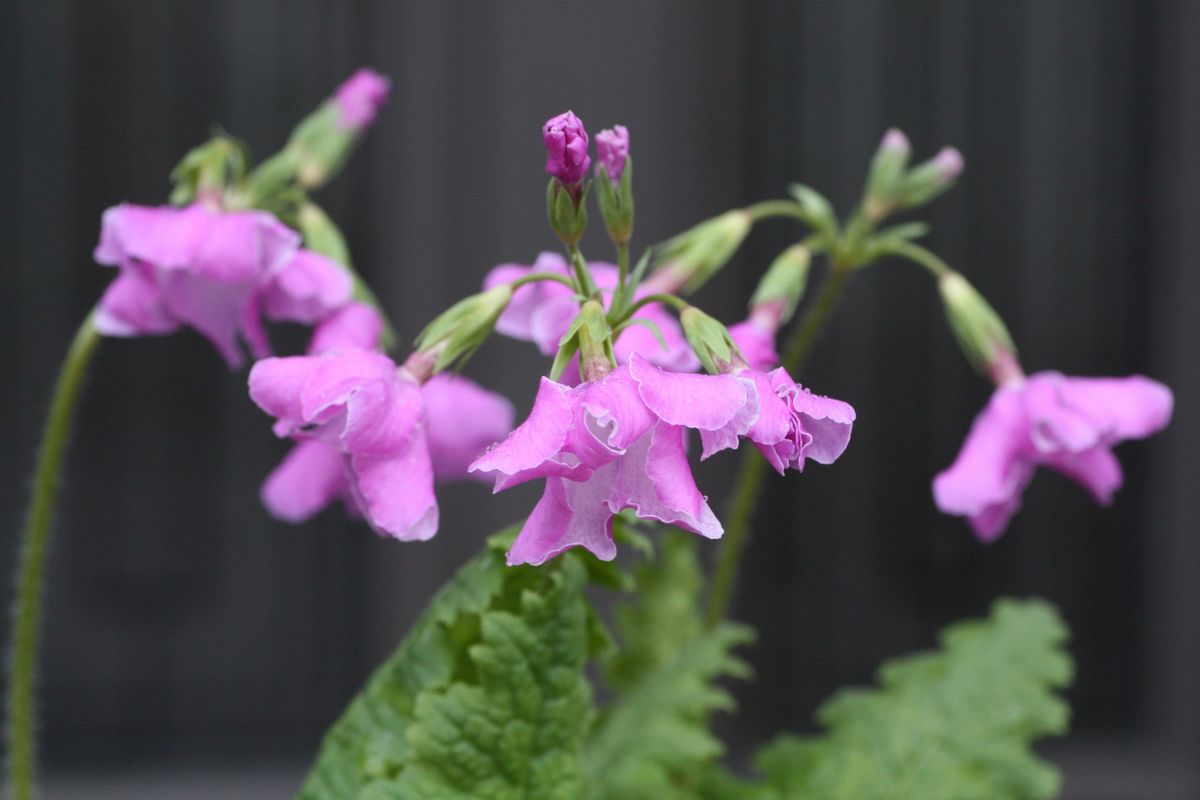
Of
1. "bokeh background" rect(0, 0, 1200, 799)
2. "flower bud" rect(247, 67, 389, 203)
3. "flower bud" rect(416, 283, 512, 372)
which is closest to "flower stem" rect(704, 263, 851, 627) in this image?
"flower bud" rect(416, 283, 512, 372)

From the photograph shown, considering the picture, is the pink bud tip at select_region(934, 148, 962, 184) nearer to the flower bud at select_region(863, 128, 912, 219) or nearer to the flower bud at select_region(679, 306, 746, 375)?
the flower bud at select_region(863, 128, 912, 219)

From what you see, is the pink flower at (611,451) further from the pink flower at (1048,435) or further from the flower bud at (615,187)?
the pink flower at (1048,435)

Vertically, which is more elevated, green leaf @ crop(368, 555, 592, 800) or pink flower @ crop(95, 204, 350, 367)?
pink flower @ crop(95, 204, 350, 367)

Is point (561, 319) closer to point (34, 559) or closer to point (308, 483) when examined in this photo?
point (308, 483)

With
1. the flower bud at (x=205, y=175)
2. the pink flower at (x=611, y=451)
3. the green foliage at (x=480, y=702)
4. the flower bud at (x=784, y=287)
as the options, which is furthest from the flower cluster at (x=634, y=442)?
the flower bud at (x=205, y=175)

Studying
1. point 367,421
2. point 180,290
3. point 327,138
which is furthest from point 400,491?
point 327,138

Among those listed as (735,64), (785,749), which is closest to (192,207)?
(785,749)

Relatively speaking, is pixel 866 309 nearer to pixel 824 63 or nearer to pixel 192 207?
pixel 824 63
